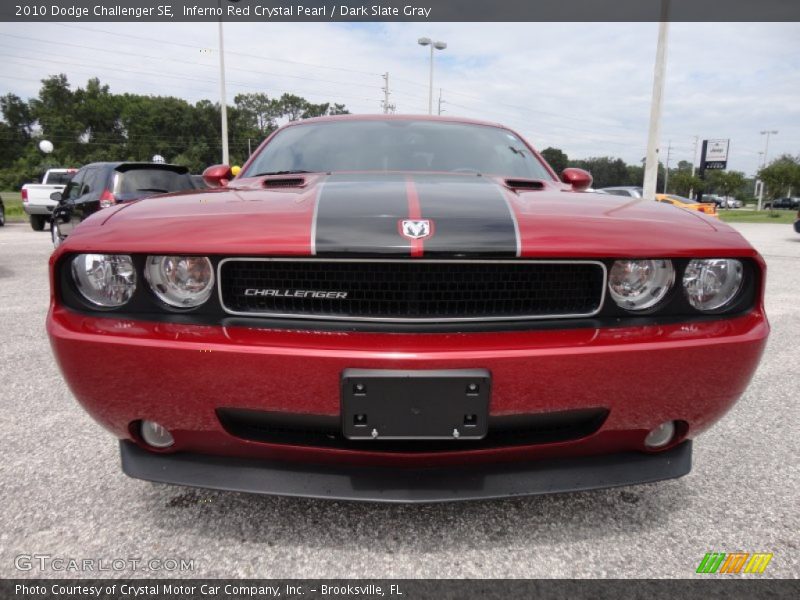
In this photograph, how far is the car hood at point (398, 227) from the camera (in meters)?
1.32

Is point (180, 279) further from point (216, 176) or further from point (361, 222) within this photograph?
point (216, 176)

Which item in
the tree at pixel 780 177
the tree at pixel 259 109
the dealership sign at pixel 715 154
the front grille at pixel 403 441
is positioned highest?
the tree at pixel 259 109

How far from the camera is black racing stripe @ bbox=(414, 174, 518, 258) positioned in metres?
1.32

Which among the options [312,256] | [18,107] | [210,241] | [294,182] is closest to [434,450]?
[312,256]

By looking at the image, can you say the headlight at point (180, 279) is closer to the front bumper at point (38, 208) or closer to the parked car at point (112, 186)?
the parked car at point (112, 186)

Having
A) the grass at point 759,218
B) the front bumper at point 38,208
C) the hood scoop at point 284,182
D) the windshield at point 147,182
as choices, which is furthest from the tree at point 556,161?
the front bumper at point 38,208

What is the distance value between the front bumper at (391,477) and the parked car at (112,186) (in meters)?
6.64

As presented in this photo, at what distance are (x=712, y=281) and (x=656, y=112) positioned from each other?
12711mm

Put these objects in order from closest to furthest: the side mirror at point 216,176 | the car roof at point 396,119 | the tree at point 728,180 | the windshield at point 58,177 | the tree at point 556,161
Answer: the side mirror at point 216,176
the car roof at point 396,119
the tree at point 556,161
the windshield at point 58,177
the tree at point 728,180

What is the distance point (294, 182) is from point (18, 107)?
82863 mm

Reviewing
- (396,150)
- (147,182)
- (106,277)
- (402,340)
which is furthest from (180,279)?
(147,182)

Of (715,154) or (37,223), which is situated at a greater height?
(715,154)

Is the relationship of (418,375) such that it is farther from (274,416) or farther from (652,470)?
(652,470)

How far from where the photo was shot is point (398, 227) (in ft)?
4.39
